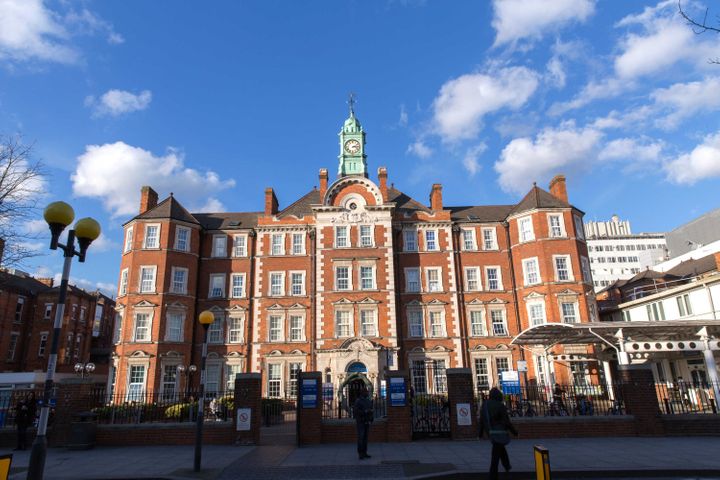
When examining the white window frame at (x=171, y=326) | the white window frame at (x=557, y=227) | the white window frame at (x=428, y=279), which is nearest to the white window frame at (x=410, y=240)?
the white window frame at (x=428, y=279)

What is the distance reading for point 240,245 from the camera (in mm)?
38562

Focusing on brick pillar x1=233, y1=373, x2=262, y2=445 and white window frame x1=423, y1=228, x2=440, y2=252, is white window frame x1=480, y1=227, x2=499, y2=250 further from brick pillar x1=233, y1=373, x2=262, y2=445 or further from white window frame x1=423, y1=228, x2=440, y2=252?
brick pillar x1=233, y1=373, x2=262, y2=445

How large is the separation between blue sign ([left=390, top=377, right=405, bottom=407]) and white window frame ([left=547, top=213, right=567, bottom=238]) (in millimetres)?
23814

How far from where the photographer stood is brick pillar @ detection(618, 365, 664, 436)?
16.2 metres

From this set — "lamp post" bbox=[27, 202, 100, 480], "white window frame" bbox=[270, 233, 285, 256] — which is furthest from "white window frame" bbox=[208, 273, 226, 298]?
"lamp post" bbox=[27, 202, 100, 480]

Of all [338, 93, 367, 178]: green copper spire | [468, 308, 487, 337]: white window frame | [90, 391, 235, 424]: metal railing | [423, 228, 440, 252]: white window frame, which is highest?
[338, 93, 367, 178]: green copper spire

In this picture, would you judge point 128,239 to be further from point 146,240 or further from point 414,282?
point 414,282

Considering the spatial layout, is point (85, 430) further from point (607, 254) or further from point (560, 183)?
point (607, 254)

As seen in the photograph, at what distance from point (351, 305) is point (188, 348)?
1251 centimetres

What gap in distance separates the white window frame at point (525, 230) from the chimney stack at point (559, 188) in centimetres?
370

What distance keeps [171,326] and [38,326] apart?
81.0 ft

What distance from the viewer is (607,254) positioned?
10088 cm

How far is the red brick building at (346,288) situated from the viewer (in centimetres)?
3369

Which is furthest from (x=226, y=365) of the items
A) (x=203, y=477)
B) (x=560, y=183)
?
(x=560, y=183)
